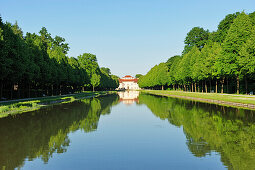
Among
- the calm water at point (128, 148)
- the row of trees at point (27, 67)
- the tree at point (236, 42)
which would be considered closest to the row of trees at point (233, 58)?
the tree at point (236, 42)

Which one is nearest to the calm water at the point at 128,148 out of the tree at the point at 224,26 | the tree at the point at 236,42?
the tree at the point at 236,42

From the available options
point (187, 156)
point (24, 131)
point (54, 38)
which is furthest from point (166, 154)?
point (54, 38)

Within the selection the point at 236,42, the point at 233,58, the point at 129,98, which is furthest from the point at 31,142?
the point at 236,42

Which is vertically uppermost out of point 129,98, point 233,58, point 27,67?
point 233,58

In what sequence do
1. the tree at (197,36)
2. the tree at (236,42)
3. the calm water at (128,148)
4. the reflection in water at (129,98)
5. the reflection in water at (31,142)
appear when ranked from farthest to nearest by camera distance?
the tree at (197,36)
the tree at (236,42)
the reflection in water at (129,98)
the reflection in water at (31,142)
the calm water at (128,148)

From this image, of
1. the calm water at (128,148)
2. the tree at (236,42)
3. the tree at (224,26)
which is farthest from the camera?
the tree at (224,26)

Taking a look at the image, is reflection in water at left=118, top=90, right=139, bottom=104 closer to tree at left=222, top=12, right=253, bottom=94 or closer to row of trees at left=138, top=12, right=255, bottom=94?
row of trees at left=138, top=12, right=255, bottom=94

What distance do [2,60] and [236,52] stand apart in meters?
40.5

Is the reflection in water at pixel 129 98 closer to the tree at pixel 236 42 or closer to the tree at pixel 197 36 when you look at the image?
the tree at pixel 236 42

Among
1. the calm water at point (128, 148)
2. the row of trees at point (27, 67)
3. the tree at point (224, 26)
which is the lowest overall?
the calm water at point (128, 148)

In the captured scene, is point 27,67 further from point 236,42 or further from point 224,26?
point 224,26

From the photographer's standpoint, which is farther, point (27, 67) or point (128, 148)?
point (27, 67)

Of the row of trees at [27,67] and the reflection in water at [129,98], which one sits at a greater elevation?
the row of trees at [27,67]

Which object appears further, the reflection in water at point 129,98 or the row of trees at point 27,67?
the reflection in water at point 129,98
